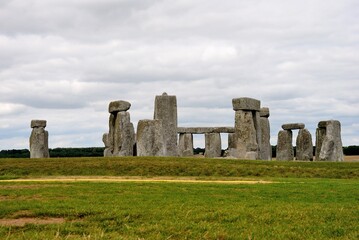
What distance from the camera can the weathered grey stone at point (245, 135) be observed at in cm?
3609

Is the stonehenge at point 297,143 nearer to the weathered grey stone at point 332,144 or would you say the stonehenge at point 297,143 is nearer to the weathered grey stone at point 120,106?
the weathered grey stone at point 332,144

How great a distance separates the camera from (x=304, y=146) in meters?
42.5

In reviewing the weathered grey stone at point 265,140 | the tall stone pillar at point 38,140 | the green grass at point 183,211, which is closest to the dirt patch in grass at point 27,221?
the green grass at point 183,211

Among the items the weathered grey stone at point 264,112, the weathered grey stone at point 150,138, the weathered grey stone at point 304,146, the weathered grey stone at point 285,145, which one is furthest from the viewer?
the weathered grey stone at point 285,145

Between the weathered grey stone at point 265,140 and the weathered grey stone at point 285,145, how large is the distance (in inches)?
84.3

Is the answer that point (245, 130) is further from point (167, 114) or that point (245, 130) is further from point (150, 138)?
point (150, 138)

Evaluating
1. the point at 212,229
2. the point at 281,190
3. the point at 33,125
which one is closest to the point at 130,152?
the point at 33,125

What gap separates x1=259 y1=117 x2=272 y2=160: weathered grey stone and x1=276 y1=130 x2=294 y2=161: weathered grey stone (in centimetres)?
214

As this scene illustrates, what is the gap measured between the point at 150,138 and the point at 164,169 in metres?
8.13

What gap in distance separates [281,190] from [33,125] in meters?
28.1

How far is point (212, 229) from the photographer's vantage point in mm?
9922

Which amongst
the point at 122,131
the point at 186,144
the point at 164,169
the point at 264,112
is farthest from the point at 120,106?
the point at 186,144

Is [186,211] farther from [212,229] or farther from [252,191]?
[252,191]

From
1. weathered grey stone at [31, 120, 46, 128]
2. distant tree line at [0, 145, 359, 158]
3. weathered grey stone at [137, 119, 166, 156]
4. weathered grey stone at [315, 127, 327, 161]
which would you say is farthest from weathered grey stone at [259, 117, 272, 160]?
distant tree line at [0, 145, 359, 158]
